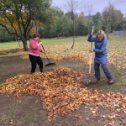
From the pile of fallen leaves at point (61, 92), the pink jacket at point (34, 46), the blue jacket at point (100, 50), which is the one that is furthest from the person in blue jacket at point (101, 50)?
the pink jacket at point (34, 46)

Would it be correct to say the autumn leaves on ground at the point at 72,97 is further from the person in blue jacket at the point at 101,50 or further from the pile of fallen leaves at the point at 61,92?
the person in blue jacket at the point at 101,50

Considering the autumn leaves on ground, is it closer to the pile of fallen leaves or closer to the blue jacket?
the pile of fallen leaves

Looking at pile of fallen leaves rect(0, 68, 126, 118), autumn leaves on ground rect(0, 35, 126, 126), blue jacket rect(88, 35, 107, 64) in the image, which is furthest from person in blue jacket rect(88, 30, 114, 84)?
pile of fallen leaves rect(0, 68, 126, 118)

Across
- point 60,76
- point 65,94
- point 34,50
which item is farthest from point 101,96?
point 34,50

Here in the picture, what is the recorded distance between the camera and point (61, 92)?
8734mm

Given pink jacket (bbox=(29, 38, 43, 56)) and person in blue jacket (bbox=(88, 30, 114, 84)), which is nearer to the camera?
person in blue jacket (bbox=(88, 30, 114, 84))

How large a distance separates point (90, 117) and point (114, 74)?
5.09 metres

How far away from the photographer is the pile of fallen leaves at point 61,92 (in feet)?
24.8

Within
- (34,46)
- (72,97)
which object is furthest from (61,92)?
(34,46)

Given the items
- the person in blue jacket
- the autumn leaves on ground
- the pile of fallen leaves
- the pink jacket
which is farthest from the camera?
the pink jacket

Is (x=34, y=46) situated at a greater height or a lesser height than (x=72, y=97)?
greater

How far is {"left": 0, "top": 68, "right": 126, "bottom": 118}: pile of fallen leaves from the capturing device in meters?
7.57

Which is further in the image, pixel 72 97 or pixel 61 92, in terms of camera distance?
pixel 61 92

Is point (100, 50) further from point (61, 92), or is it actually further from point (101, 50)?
point (61, 92)
